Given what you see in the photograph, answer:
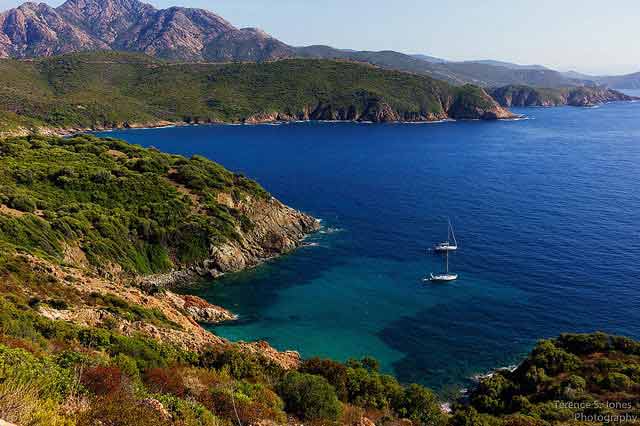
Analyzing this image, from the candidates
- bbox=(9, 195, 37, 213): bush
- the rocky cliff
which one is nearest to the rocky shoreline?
the rocky cliff

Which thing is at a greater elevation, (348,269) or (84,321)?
(84,321)

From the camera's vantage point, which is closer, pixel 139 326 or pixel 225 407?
pixel 225 407

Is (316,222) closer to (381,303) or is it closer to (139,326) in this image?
(381,303)

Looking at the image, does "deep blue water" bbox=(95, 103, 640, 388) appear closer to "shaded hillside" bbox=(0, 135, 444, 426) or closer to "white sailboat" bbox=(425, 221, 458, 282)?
"white sailboat" bbox=(425, 221, 458, 282)

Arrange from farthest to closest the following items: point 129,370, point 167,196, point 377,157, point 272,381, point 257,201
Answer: point 377,157 → point 257,201 → point 167,196 → point 272,381 → point 129,370

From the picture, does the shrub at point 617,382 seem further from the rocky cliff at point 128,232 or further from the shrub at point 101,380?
the shrub at point 101,380

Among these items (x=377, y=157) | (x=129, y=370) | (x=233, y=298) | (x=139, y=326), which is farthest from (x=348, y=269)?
(x=377, y=157)

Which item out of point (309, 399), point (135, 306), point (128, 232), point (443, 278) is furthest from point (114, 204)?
point (309, 399)
